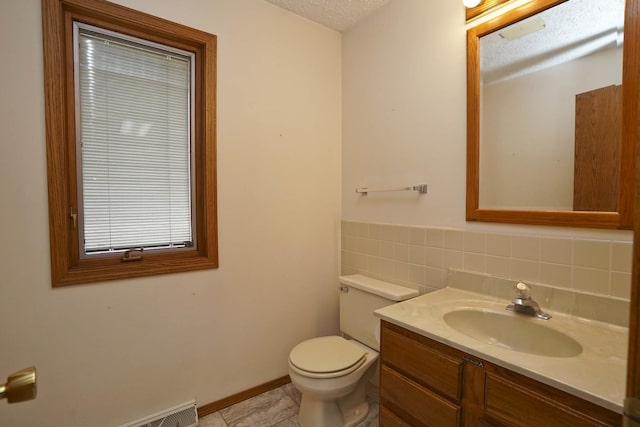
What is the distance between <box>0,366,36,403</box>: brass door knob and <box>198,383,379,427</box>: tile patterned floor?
4.52 ft

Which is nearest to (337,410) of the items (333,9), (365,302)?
(365,302)

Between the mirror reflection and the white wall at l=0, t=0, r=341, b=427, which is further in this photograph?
the white wall at l=0, t=0, r=341, b=427

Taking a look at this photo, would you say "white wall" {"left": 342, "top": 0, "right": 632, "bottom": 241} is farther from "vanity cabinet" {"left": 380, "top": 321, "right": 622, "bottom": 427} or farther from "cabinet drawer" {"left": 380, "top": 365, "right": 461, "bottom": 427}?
"cabinet drawer" {"left": 380, "top": 365, "right": 461, "bottom": 427}

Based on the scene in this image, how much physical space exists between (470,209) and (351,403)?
126 cm

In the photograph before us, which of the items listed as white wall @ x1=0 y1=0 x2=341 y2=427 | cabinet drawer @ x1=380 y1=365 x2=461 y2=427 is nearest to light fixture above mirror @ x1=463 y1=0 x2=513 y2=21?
white wall @ x1=0 y1=0 x2=341 y2=427

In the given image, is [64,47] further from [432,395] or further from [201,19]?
[432,395]

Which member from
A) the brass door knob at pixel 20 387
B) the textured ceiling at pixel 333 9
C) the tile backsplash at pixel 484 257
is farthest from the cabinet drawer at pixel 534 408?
the textured ceiling at pixel 333 9

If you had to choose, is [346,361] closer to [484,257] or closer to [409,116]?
[484,257]

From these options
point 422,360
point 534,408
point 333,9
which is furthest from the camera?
point 333,9

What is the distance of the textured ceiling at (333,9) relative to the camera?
184 centimetres

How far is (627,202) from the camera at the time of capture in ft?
3.33

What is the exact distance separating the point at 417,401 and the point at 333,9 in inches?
85.7

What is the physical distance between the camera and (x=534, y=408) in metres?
0.81

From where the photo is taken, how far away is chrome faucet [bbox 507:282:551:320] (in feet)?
3.79
